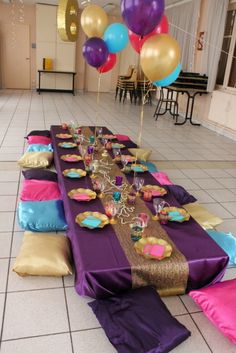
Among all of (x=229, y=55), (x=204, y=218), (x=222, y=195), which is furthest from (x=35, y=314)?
(x=229, y=55)

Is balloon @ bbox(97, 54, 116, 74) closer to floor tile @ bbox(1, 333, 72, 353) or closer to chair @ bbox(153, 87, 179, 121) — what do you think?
floor tile @ bbox(1, 333, 72, 353)

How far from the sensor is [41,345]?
5.24ft

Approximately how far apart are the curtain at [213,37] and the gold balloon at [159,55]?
512 cm

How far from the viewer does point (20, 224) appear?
8.13 feet

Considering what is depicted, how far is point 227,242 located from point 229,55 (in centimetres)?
551

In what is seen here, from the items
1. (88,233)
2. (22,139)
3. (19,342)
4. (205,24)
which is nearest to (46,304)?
(19,342)

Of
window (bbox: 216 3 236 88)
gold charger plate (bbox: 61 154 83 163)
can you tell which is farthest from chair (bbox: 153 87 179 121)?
gold charger plate (bbox: 61 154 83 163)

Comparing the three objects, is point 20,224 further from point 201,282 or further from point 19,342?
point 201,282

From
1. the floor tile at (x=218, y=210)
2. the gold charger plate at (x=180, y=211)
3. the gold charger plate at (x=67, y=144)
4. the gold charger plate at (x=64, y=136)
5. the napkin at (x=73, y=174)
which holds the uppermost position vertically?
the gold charger plate at (x=64, y=136)

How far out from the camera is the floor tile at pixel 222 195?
3.46 meters

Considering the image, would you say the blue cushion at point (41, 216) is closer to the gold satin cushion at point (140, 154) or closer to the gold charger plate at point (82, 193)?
the gold charger plate at point (82, 193)

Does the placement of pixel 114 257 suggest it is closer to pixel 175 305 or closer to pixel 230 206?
pixel 175 305

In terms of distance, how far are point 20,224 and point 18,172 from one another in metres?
1.37

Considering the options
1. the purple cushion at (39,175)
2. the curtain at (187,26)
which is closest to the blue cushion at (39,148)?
the purple cushion at (39,175)
